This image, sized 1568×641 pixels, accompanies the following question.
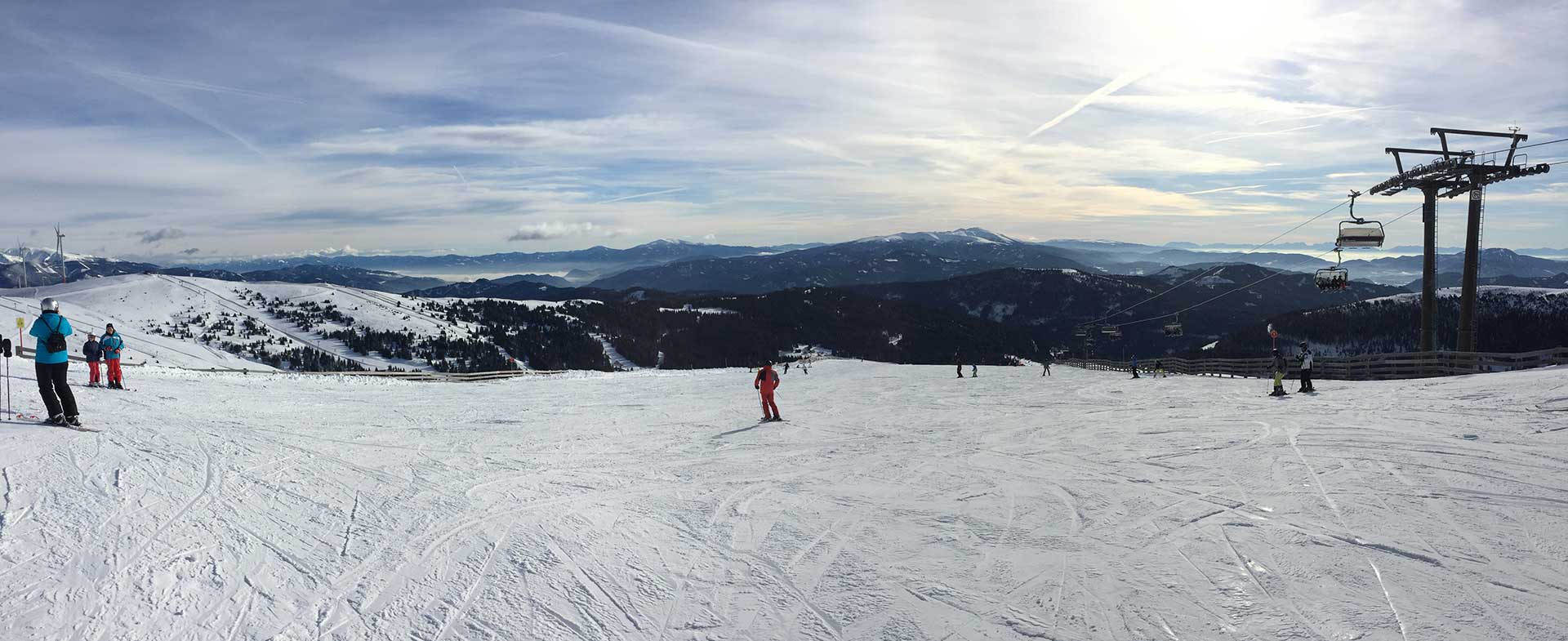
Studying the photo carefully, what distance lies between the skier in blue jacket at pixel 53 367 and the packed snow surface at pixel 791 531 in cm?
41

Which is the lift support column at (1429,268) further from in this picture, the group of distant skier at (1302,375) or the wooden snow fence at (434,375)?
the wooden snow fence at (434,375)

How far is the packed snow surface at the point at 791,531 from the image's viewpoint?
531cm

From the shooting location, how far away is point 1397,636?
16.1 feet

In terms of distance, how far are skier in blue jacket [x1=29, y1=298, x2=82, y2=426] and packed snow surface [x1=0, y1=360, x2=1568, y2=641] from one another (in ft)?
1.33

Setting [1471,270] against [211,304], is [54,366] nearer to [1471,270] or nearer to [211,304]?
[1471,270]

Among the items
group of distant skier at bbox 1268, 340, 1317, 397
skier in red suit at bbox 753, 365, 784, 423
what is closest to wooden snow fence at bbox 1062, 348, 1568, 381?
group of distant skier at bbox 1268, 340, 1317, 397

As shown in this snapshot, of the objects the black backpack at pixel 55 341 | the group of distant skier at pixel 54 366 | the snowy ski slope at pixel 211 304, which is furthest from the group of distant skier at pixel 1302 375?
the snowy ski slope at pixel 211 304

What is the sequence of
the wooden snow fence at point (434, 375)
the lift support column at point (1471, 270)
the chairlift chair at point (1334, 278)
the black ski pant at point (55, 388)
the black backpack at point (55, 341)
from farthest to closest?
the wooden snow fence at point (434, 375)
the chairlift chair at point (1334, 278)
the lift support column at point (1471, 270)
the black backpack at point (55, 341)
the black ski pant at point (55, 388)

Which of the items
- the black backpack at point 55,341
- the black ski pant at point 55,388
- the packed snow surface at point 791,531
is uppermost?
the black backpack at point 55,341

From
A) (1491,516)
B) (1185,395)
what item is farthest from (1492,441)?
(1185,395)

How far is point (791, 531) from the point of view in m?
7.62

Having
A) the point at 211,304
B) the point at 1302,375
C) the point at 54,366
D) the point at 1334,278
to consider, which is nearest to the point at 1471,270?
the point at 1334,278

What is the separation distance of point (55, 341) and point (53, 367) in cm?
47

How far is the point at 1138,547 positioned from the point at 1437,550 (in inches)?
100
